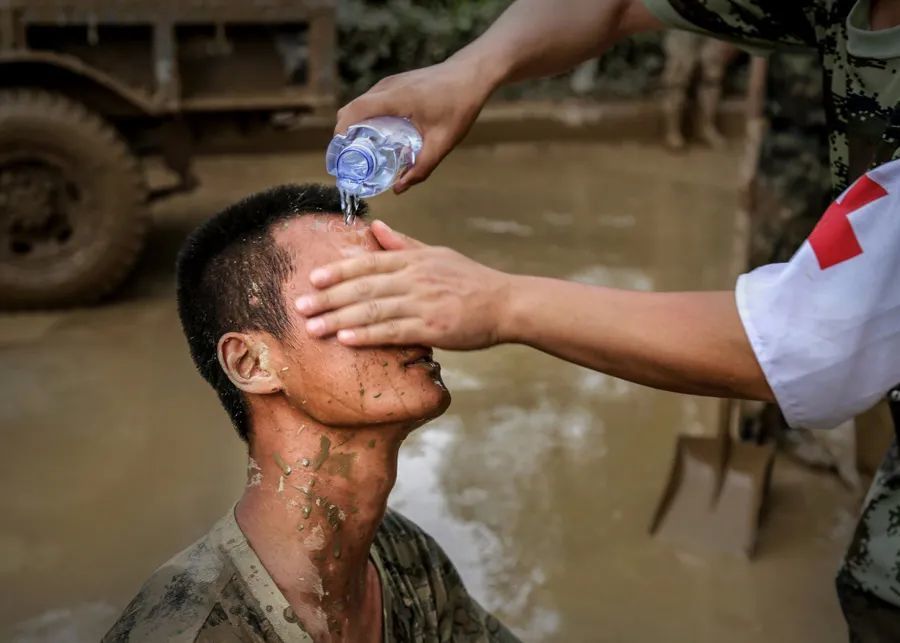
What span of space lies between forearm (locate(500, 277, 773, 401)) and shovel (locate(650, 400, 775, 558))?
2184mm

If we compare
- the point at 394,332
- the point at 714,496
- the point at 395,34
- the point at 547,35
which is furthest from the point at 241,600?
the point at 395,34

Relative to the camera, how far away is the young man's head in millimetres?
1831

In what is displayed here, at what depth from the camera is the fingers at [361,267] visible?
5.23ft

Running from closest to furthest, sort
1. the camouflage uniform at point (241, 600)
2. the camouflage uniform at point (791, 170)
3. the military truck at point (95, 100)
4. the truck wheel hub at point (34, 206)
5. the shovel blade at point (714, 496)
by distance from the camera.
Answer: the camouflage uniform at point (241, 600) → the shovel blade at point (714, 496) → the camouflage uniform at point (791, 170) → the military truck at point (95, 100) → the truck wheel hub at point (34, 206)

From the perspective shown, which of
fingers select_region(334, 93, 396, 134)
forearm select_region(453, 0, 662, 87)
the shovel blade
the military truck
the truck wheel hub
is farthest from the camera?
the truck wheel hub

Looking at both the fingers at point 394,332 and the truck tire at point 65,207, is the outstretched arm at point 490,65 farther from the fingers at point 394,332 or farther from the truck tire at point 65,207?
the truck tire at point 65,207

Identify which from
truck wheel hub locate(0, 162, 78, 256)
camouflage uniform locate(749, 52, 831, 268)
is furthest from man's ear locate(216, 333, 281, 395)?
truck wheel hub locate(0, 162, 78, 256)

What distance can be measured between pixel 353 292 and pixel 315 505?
0.49 meters

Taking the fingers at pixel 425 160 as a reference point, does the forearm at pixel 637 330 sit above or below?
below

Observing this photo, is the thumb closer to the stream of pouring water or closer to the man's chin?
the stream of pouring water

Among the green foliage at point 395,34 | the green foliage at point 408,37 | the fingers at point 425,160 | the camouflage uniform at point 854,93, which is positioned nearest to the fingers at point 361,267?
the fingers at point 425,160

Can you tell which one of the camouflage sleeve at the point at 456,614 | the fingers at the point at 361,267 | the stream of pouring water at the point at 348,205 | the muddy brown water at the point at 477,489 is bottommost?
the muddy brown water at the point at 477,489

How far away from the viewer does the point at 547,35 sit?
7.72ft

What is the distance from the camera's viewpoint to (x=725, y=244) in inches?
265
